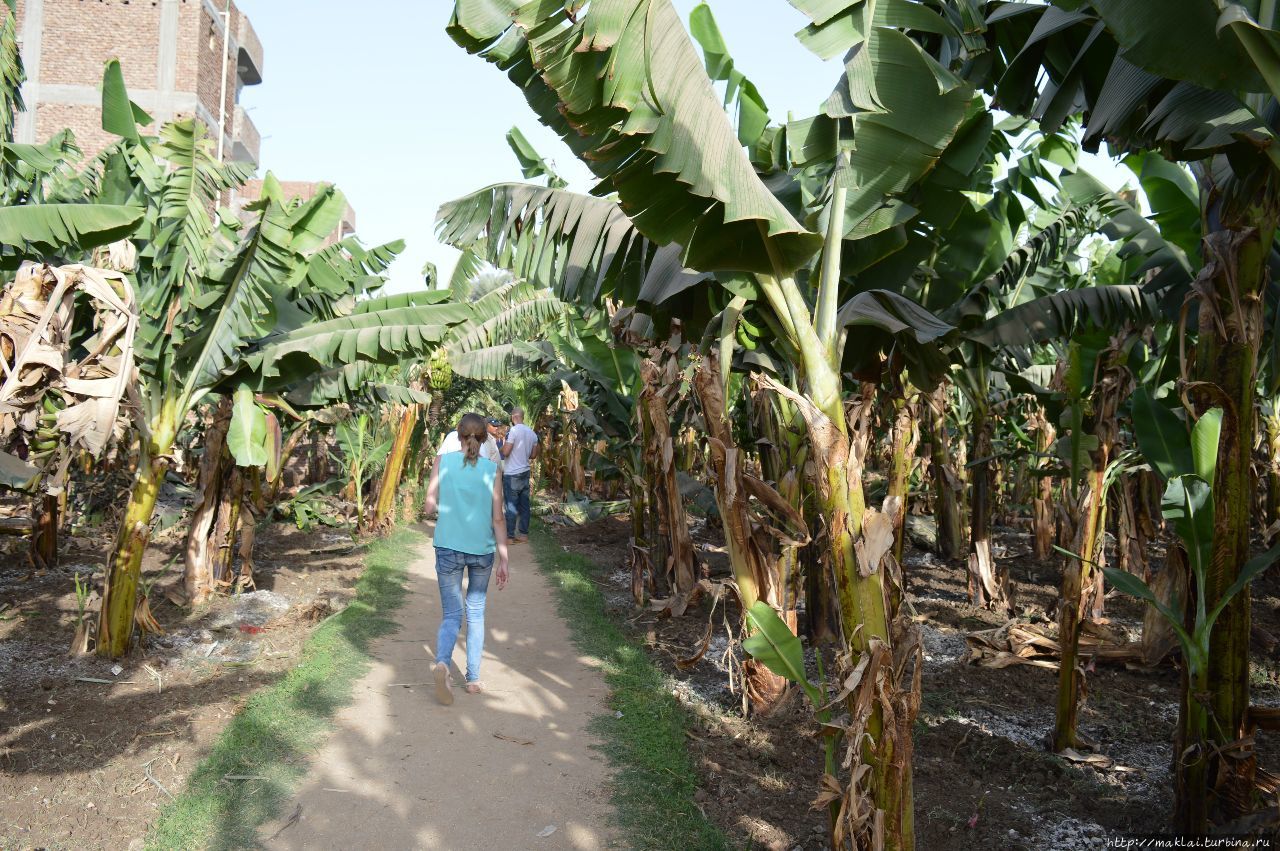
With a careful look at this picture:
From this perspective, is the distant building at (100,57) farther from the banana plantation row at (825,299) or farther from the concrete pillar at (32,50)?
the banana plantation row at (825,299)

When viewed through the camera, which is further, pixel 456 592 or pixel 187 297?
pixel 187 297

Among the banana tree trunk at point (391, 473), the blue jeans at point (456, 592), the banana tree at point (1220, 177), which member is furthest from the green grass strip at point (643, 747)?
the banana tree trunk at point (391, 473)

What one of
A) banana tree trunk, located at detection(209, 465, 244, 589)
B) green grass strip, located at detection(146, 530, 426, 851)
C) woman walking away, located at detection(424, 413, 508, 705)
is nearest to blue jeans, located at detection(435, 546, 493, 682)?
woman walking away, located at detection(424, 413, 508, 705)

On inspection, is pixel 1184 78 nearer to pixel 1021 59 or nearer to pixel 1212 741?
pixel 1021 59

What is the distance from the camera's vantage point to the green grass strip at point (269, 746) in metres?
4.19

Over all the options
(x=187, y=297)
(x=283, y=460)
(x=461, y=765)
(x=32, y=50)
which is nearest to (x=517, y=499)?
(x=283, y=460)

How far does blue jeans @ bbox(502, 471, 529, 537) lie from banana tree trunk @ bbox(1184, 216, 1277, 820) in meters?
9.99

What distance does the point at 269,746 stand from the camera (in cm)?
519

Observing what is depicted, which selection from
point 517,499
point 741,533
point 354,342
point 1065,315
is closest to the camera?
point 741,533

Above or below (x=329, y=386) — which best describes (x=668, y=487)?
below

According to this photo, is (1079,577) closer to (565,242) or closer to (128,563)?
(565,242)

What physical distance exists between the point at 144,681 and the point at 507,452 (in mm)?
6846

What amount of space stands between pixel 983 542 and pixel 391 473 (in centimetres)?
881

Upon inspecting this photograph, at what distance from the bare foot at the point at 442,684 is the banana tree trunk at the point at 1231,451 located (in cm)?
433
